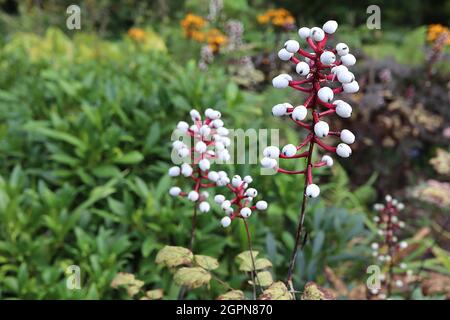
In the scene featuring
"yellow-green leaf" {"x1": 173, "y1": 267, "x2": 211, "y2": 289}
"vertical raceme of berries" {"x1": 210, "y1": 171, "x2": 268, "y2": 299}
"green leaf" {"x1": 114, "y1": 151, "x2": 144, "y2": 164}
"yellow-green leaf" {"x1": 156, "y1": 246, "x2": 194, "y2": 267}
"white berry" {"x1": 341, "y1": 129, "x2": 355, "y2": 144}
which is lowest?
"yellow-green leaf" {"x1": 173, "y1": 267, "x2": 211, "y2": 289}

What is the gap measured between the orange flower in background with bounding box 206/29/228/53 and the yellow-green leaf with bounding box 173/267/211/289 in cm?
351

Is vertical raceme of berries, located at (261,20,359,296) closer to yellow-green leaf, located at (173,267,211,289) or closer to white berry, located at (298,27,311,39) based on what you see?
white berry, located at (298,27,311,39)

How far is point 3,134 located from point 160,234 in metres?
1.43

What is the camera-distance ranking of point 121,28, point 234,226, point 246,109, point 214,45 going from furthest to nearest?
point 121,28 → point 214,45 → point 246,109 → point 234,226

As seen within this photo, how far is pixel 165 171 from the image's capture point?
297cm

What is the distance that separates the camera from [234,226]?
2.59 metres

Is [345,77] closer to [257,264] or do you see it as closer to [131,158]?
[257,264]

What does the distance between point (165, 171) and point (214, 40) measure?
2229 millimetres


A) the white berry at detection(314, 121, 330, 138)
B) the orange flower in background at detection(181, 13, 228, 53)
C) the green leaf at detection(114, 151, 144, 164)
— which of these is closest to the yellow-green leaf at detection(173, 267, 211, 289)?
the white berry at detection(314, 121, 330, 138)

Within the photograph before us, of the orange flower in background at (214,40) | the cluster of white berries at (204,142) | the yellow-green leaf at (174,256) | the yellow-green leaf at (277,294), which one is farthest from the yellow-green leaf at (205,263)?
the orange flower in background at (214,40)

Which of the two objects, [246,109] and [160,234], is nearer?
[160,234]

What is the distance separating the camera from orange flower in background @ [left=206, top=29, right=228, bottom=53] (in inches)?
187
